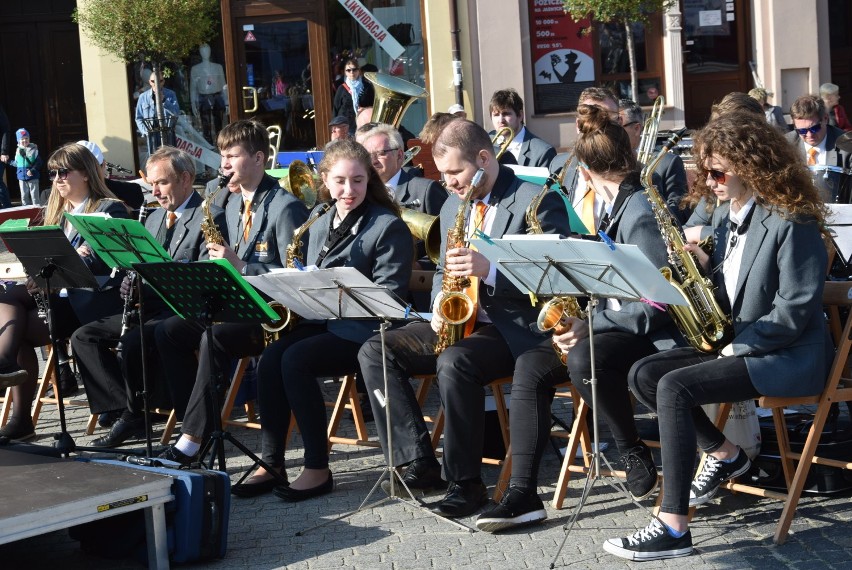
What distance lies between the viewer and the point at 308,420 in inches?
213

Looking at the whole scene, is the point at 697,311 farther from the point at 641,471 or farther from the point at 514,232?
the point at 514,232

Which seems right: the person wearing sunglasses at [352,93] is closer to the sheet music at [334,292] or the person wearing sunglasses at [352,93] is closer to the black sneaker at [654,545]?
the sheet music at [334,292]

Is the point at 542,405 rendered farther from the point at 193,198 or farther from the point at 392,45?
the point at 392,45

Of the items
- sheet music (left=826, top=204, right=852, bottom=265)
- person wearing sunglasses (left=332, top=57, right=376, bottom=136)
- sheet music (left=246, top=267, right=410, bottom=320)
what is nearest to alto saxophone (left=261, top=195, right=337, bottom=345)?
sheet music (left=246, top=267, right=410, bottom=320)

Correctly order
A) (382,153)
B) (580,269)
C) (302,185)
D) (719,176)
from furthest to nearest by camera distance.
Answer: (302,185), (382,153), (719,176), (580,269)

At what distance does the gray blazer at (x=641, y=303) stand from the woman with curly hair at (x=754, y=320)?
9.7 inches

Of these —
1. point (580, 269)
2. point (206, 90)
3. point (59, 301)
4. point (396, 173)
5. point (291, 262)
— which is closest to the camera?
point (580, 269)

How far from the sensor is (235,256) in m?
5.78

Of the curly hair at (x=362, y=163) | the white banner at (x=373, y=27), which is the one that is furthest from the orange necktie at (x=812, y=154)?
the white banner at (x=373, y=27)

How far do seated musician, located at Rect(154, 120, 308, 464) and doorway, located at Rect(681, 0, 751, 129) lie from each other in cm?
1063

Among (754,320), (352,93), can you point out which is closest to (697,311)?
(754,320)

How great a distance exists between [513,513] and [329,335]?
1.28 m

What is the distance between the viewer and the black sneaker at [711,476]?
4617 mm

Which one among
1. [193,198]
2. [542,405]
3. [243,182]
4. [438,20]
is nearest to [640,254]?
[542,405]
